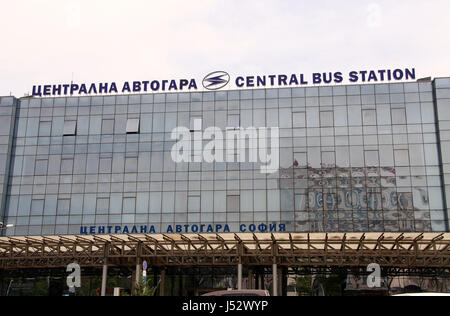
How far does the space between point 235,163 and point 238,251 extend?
33.9 feet

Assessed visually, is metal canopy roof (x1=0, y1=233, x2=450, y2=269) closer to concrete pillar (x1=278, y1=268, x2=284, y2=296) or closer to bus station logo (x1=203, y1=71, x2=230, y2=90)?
concrete pillar (x1=278, y1=268, x2=284, y2=296)

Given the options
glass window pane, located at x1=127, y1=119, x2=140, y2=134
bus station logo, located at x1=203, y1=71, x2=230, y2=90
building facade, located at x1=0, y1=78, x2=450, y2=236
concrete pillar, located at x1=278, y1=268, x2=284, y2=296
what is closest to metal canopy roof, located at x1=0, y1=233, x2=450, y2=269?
concrete pillar, located at x1=278, y1=268, x2=284, y2=296

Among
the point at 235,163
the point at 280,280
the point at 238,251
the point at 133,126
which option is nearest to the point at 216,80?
the point at 235,163

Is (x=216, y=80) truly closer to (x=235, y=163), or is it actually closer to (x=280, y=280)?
(x=235, y=163)

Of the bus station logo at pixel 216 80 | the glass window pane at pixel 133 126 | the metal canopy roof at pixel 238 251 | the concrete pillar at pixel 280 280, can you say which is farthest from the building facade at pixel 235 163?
the concrete pillar at pixel 280 280

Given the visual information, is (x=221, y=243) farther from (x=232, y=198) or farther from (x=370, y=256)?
(x=370, y=256)

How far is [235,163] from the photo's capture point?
48625 millimetres

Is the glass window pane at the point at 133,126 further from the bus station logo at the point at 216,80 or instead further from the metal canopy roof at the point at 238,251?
the metal canopy roof at the point at 238,251

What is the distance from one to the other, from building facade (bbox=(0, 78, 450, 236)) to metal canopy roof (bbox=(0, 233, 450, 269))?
2.42 m

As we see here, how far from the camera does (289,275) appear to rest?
47.2 m

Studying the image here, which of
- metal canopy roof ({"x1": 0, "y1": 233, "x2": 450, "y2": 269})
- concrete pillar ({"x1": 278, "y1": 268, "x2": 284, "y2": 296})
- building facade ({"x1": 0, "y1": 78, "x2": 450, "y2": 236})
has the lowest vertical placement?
concrete pillar ({"x1": 278, "y1": 268, "x2": 284, "y2": 296})

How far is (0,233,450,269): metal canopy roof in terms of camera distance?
39625 millimetres

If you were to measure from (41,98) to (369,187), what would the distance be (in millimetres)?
34195
